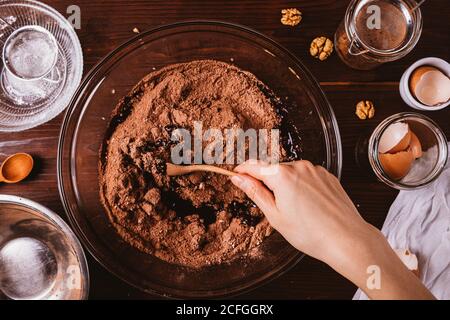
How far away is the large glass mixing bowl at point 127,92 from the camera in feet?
3.55

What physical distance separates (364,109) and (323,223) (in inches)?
13.9

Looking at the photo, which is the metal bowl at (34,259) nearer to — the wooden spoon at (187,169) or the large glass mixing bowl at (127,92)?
the large glass mixing bowl at (127,92)

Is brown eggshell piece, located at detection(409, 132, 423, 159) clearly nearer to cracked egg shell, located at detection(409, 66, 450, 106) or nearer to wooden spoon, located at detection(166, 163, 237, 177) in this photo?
cracked egg shell, located at detection(409, 66, 450, 106)

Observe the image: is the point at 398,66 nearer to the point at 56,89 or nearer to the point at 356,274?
the point at 356,274

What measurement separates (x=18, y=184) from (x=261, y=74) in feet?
2.16

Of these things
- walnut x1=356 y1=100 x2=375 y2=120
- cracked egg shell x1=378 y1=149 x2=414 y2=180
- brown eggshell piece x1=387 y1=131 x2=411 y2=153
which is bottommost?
cracked egg shell x1=378 y1=149 x2=414 y2=180

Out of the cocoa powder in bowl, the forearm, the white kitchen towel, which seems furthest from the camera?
the white kitchen towel

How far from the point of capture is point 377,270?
922 mm

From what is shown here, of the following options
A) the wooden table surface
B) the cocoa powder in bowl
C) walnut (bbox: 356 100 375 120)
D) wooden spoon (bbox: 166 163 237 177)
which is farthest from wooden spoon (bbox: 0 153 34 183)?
walnut (bbox: 356 100 375 120)

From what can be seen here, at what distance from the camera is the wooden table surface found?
112cm

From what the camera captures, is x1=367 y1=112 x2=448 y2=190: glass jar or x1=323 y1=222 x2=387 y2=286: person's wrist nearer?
x1=323 y1=222 x2=387 y2=286: person's wrist

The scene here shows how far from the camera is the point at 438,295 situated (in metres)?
1.14

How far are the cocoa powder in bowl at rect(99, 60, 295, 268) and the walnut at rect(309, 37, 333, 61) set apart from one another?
0.18m

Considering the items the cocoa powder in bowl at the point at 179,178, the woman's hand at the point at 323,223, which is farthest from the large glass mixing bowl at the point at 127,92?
the woman's hand at the point at 323,223
